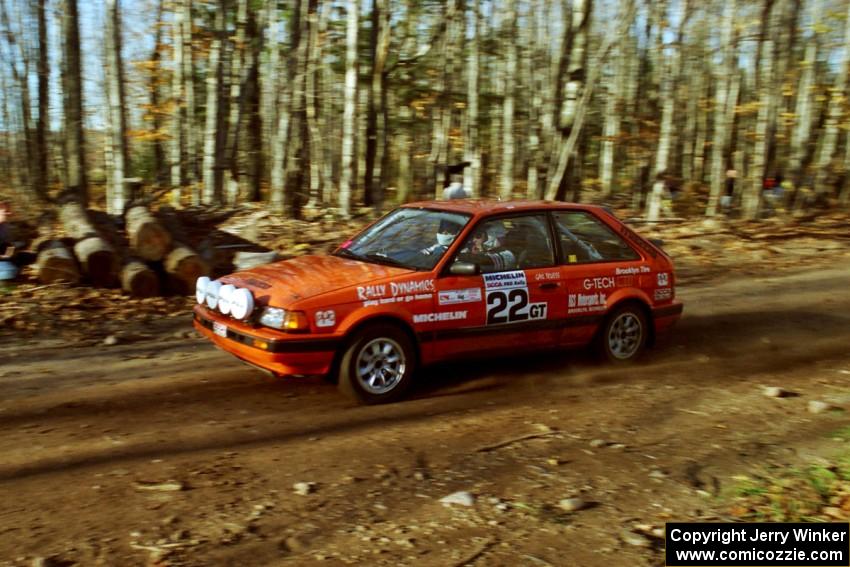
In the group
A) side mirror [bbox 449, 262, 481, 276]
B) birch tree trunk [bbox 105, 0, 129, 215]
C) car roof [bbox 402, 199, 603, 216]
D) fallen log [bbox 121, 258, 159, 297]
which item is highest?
birch tree trunk [bbox 105, 0, 129, 215]

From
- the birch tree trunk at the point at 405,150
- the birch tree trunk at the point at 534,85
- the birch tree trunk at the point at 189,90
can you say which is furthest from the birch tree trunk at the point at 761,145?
the birch tree trunk at the point at 189,90

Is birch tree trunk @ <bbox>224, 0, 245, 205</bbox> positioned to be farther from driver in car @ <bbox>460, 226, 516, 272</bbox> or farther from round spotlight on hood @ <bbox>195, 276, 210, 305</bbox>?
driver in car @ <bbox>460, 226, 516, 272</bbox>

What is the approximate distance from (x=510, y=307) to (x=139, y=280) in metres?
5.10

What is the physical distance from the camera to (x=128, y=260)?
396 inches

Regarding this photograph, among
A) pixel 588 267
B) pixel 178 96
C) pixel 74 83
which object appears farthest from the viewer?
pixel 178 96

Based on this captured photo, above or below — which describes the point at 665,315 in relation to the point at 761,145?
below

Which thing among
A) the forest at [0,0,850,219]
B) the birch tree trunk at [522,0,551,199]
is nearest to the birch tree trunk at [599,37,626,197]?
the forest at [0,0,850,219]

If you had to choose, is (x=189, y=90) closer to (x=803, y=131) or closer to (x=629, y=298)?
(x=629, y=298)

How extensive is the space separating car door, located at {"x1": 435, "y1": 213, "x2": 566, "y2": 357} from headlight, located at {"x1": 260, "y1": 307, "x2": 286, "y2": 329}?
1.30 metres

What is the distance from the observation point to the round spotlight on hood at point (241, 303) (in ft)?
19.7

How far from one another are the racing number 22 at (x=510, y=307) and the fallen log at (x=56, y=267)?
5681 mm

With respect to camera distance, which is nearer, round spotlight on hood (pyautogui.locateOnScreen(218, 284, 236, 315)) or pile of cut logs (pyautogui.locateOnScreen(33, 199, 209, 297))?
round spotlight on hood (pyautogui.locateOnScreen(218, 284, 236, 315))

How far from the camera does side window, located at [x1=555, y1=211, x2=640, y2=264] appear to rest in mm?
7352

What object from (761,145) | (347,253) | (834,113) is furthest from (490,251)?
(834,113)
